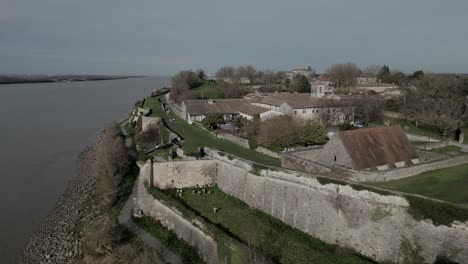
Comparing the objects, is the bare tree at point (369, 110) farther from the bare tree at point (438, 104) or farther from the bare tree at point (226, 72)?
the bare tree at point (226, 72)

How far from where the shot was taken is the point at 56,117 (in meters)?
47.9

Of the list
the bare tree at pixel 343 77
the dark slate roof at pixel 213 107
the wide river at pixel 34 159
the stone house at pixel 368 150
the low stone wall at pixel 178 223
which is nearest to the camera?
the low stone wall at pixel 178 223

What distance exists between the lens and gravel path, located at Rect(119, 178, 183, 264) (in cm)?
1312

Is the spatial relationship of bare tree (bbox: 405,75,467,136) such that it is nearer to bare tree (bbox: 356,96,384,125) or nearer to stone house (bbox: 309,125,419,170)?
bare tree (bbox: 356,96,384,125)

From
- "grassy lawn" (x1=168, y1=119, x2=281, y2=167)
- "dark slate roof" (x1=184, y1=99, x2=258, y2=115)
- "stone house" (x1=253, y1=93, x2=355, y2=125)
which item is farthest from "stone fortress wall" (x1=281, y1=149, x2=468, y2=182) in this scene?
"dark slate roof" (x1=184, y1=99, x2=258, y2=115)

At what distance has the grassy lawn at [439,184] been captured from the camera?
1152cm

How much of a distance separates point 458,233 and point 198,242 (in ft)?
26.3

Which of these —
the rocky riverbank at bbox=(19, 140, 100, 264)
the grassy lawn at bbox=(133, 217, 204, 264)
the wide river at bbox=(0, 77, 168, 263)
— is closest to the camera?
the grassy lawn at bbox=(133, 217, 204, 264)

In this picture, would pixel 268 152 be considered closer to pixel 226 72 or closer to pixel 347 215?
pixel 347 215

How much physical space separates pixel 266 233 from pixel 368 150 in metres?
5.61

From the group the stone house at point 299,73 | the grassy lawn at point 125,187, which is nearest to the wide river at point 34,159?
the grassy lawn at point 125,187

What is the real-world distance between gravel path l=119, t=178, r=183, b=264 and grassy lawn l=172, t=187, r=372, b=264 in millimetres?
1891

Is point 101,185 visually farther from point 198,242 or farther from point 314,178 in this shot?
point 314,178

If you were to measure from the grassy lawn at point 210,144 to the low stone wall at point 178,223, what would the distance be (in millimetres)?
3483
